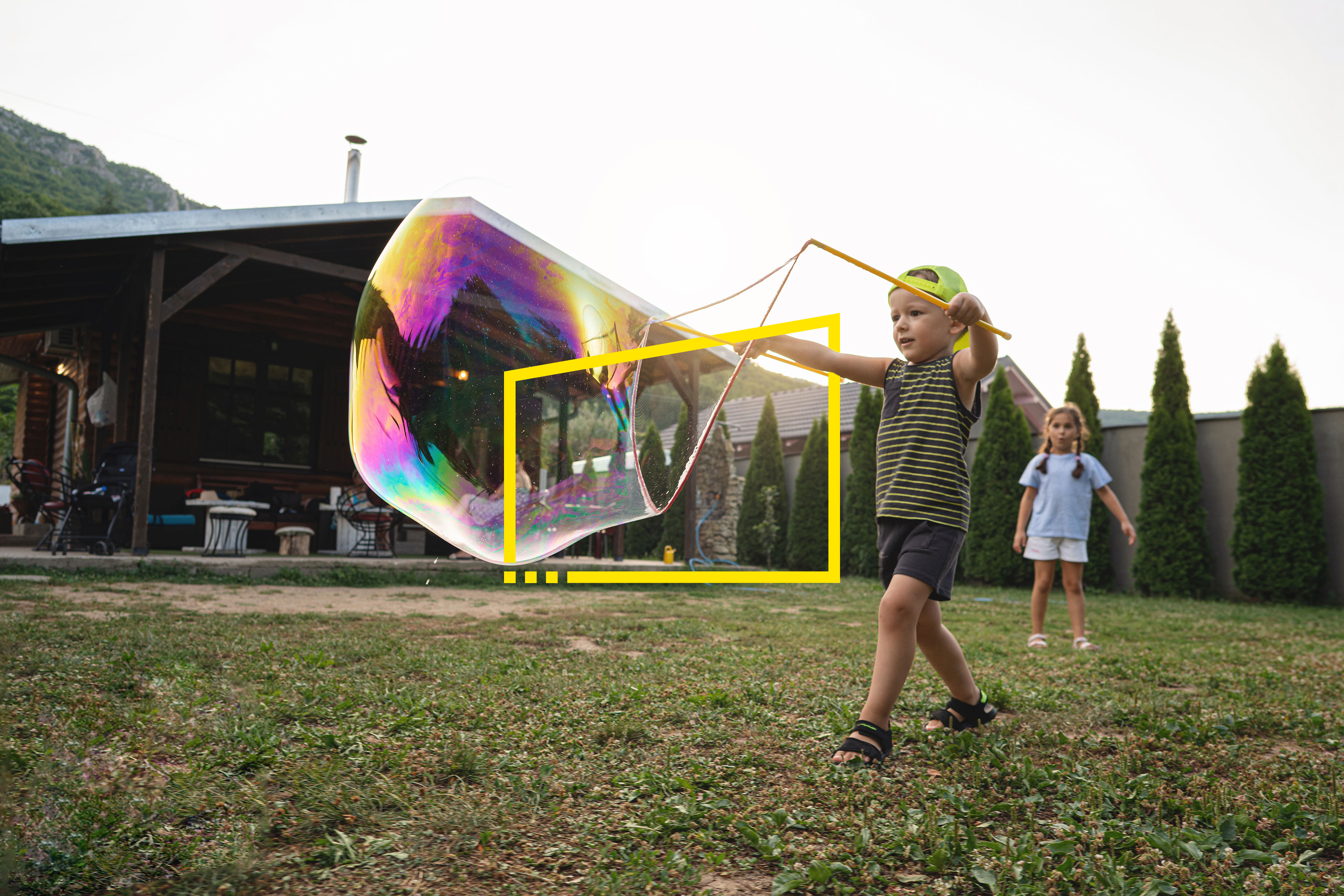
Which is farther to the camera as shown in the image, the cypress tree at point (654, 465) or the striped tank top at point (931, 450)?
the cypress tree at point (654, 465)

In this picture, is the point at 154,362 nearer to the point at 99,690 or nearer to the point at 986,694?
the point at 99,690

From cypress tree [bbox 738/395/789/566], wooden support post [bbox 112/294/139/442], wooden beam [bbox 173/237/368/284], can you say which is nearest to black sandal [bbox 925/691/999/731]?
wooden beam [bbox 173/237/368/284]

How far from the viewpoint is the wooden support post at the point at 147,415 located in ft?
26.9

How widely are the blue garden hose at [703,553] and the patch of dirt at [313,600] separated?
3592 millimetres

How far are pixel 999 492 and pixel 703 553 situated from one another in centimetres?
545

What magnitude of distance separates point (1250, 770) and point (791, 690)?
1541 millimetres

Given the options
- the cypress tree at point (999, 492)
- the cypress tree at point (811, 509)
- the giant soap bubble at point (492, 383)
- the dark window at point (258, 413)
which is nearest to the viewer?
the giant soap bubble at point (492, 383)

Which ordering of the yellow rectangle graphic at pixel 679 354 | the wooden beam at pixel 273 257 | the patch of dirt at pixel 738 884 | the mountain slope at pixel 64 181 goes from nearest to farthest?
the patch of dirt at pixel 738 884, the yellow rectangle graphic at pixel 679 354, the wooden beam at pixel 273 257, the mountain slope at pixel 64 181

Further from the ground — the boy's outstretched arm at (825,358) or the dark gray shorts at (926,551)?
the boy's outstretched arm at (825,358)

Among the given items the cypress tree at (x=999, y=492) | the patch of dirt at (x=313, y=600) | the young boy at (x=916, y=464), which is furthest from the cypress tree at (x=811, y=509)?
the young boy at (x=916, y=464)

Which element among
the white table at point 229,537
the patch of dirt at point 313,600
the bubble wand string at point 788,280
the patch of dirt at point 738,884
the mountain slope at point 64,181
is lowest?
the patch of dirt at point 313,600

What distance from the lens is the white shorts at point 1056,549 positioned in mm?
5082

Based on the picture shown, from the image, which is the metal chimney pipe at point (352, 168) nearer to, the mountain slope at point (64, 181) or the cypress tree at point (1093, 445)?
the cypress tree at point (1093, 445)

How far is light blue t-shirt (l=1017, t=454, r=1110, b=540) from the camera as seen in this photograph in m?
Result: 5.17
